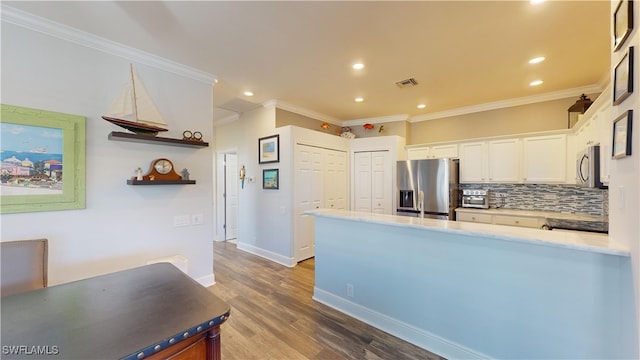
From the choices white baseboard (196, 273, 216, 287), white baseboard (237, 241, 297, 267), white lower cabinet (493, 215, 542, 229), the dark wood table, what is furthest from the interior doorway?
white lower cabinet (493, 215, 542, 229)

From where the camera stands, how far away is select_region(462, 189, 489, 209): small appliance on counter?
416 centimetres

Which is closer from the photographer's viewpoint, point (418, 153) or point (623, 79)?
point (623, 79)

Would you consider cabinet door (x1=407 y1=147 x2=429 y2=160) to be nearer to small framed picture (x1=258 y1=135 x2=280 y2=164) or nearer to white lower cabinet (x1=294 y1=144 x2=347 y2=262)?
white lower cabinet (x1=294 y1=144 x2=347 y2=262)

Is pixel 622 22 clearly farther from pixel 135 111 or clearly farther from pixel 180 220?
pixel 180 220

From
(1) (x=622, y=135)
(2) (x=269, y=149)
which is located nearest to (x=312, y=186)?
(2) (x=269, y=149)

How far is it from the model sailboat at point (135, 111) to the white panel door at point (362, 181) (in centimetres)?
357

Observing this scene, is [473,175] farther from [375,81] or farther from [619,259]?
[619,259]

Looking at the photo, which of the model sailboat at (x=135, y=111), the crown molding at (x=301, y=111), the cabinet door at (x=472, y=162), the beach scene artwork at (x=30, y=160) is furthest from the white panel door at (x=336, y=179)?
the beach scene artwork at (x=30, y=160)

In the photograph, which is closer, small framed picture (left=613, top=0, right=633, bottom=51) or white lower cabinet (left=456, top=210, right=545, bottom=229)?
small framed picture (left=613, top=0, right=633, bottom=51)

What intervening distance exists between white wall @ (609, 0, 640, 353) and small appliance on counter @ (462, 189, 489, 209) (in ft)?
9.60

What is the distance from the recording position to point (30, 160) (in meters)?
2.01

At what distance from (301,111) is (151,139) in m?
2.72

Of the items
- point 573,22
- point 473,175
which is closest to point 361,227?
point 573,22

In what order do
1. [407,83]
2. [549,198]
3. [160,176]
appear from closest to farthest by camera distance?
[160,176]
[407,83]
[549,198]
